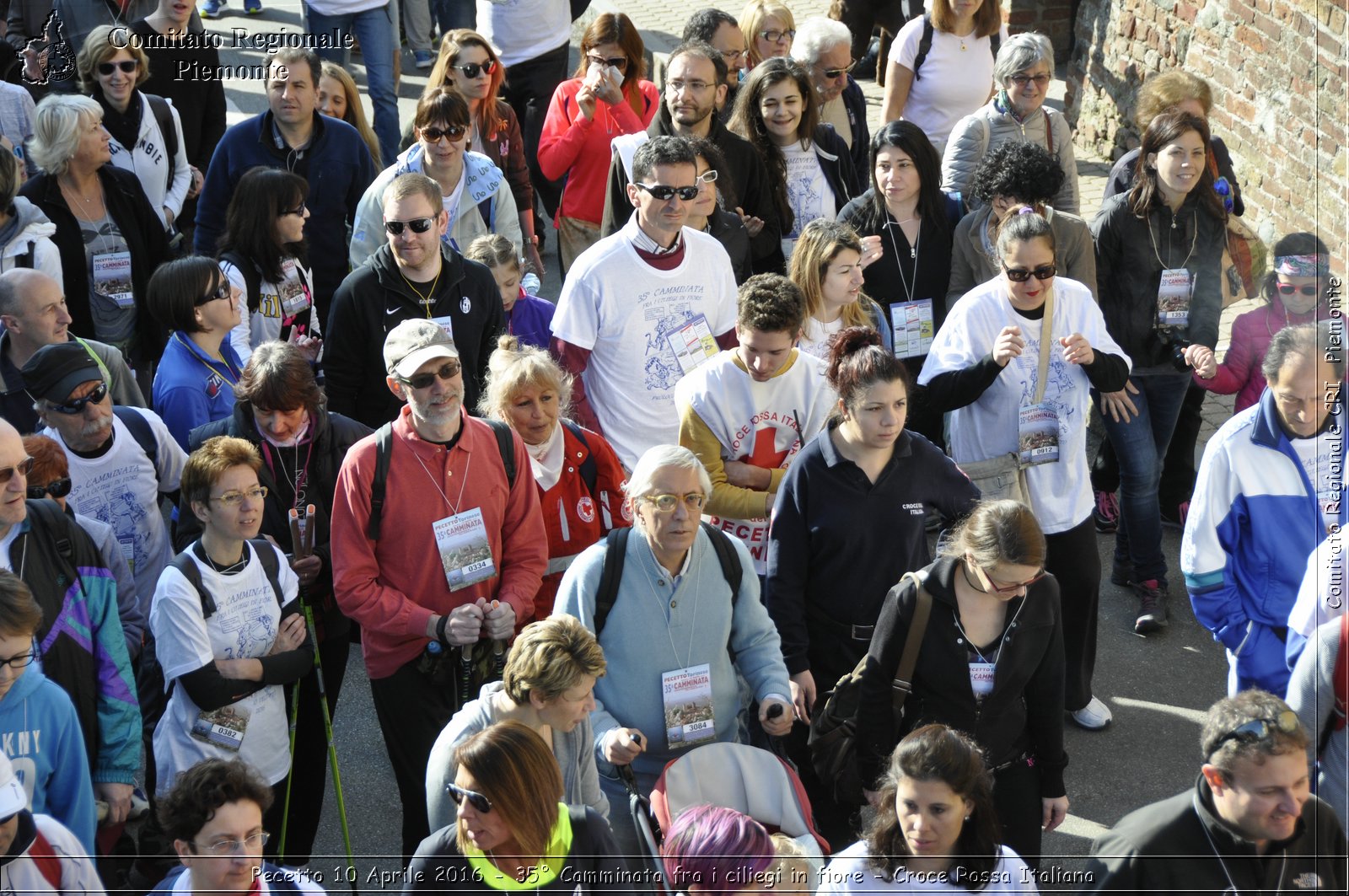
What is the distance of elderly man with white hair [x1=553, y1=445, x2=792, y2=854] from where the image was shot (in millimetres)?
4102

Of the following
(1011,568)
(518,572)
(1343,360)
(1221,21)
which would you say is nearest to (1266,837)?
(1011,568)

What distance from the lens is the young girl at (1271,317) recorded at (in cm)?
546

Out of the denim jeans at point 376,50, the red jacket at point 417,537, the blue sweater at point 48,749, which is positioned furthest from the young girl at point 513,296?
the denim jeans at point 376,50

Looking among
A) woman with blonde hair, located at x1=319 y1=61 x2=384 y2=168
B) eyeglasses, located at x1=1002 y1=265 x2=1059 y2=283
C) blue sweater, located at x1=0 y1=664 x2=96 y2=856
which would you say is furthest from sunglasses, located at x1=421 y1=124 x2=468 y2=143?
blue sweater, located at x1=0 y1=664 x2=96 y2=856

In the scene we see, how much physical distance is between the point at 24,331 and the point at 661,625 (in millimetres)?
2583

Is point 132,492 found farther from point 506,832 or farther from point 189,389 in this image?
point 506,832

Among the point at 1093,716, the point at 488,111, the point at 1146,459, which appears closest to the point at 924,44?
the point at 488,111

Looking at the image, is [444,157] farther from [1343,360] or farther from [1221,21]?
[1221,21]

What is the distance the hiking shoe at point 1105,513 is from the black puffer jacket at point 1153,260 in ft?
2.87

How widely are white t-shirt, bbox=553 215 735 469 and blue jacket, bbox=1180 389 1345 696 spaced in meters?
1.97

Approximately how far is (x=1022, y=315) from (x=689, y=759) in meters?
2.20

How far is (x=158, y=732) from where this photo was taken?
13.7ft

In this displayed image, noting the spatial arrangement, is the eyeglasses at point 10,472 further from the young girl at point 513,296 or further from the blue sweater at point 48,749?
the young girl at point 513,296

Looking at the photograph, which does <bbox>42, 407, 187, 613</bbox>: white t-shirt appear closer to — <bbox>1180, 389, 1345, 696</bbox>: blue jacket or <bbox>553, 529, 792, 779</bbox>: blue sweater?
<bbox>553, 529, 792, 779</bbox>: blue sweater
